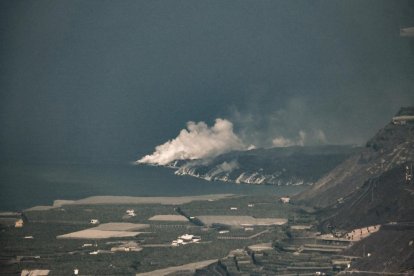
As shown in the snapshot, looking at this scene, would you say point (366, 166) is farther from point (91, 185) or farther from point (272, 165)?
point (91, 185)

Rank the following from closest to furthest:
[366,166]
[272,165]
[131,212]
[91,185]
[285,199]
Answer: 1. [131,212]
2. [366,166]
3. [285,199]
4. [91,185]
5. [272,165]

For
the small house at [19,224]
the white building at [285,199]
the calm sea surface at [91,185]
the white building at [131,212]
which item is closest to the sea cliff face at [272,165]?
the calm sea surface at [91,185]

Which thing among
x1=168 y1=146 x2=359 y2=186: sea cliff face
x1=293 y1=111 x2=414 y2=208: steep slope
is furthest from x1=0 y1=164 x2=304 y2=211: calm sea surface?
x1=293 y1=111 x2=414 y2=208: steep slope

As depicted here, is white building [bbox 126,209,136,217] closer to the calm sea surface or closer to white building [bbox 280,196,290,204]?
the calm sea surface

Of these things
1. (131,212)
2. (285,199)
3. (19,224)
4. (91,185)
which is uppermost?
(91,185)

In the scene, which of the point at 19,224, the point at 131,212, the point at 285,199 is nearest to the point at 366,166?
the point at 285,199

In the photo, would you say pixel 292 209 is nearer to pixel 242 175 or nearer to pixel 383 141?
pixel 383 141
